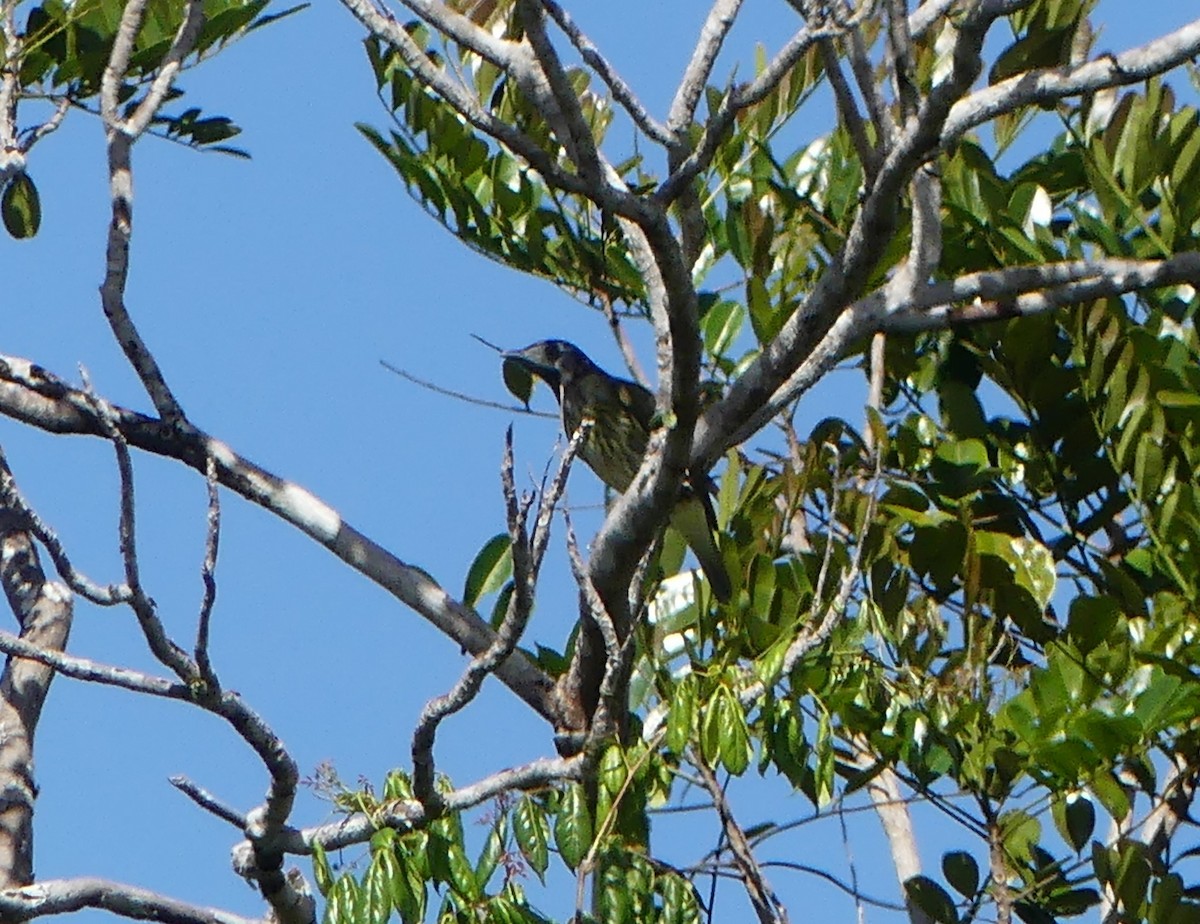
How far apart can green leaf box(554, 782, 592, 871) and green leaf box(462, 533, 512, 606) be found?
87 centimetres

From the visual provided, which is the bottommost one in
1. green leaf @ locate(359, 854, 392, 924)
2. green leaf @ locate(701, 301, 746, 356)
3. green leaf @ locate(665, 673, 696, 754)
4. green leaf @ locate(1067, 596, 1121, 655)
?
green leaf @ locate(359, 854, 392, 924)

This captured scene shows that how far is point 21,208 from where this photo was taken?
4.21 m

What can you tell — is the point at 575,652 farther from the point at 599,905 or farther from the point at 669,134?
the point at 669,134

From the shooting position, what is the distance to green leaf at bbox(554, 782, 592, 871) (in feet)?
9.93

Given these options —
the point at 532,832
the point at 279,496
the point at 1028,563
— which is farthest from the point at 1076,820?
the point at 279,496

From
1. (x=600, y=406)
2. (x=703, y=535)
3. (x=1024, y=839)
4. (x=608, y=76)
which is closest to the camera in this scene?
(x=608, y=76)

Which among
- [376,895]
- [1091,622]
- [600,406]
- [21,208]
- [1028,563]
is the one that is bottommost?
[376,895]

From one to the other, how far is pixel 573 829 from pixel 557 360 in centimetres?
308

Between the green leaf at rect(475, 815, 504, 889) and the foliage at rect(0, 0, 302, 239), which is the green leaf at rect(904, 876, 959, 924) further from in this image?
the foliage at rect(0, 0, 302, 239)

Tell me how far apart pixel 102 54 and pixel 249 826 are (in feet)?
5.16

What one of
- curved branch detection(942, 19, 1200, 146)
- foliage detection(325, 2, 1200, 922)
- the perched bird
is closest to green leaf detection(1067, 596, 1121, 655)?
foliage detection(325, 2, 1200, 922)

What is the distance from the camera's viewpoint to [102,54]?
156 inches

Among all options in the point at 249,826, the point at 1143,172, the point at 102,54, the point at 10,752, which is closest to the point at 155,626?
the point at 249,826

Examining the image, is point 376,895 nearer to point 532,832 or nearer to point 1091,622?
point 532,832
